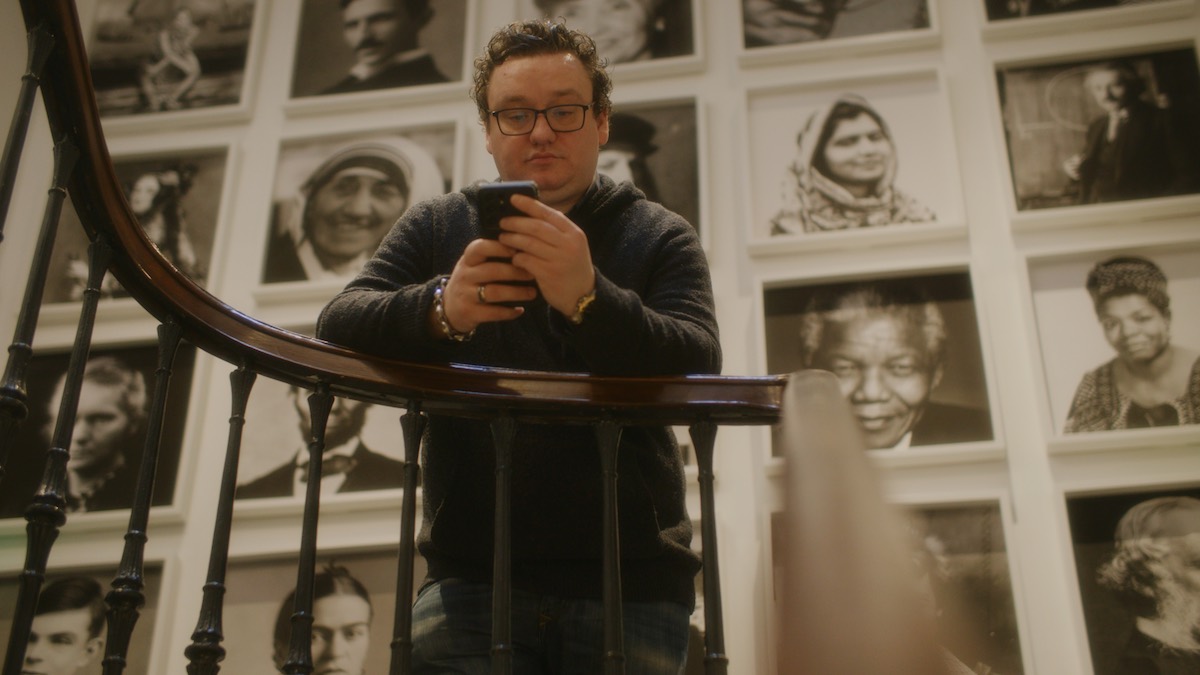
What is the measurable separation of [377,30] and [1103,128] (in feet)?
7.80

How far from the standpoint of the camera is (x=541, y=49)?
2.03m

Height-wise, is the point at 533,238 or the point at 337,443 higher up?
the point at 337,443

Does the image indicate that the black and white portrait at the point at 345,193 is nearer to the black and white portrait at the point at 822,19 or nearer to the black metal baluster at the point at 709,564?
the black and white portrait at the point at 822,19

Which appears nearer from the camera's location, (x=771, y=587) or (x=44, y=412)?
(x=771, y=587)

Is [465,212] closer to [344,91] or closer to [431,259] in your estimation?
[431,259]

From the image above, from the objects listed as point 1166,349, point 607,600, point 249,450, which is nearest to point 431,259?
point 607,600

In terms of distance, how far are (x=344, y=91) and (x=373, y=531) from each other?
5.12 ft

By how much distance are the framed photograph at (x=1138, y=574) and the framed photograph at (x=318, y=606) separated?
1.77 m

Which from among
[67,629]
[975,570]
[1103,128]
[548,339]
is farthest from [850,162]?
[67,629]

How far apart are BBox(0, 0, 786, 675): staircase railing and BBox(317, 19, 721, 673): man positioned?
0.07m

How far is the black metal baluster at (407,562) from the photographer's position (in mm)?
1626

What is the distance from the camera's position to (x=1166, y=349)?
3.02 metres

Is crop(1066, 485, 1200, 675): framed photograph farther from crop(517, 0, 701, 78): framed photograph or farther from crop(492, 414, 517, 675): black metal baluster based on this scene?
crop(517, 0, 701, 78): framed photograph

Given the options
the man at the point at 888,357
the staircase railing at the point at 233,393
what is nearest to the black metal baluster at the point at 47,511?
the staircase railing at the point at 233,393
